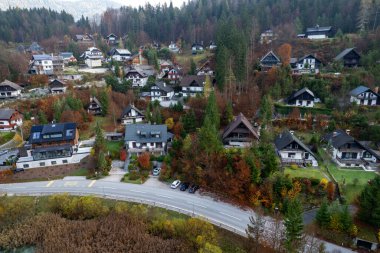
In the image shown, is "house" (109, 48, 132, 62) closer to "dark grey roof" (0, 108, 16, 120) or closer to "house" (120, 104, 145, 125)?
"house" (120, 104, 145, 125)

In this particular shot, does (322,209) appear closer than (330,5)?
Yes

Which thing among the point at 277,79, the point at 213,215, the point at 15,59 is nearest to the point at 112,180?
the point at 213,215

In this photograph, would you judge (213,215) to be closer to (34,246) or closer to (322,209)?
(322,209)

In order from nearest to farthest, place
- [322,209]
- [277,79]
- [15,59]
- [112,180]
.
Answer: [322,209] < [112,180] < [277,79] < [15,59]

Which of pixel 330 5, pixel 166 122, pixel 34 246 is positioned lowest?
pixel 34 246

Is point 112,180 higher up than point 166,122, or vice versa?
point 166,122

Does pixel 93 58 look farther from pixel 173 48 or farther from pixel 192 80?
pixel 192 80

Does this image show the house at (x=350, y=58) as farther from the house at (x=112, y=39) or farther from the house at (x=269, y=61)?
the house at (x=112, y=39)
